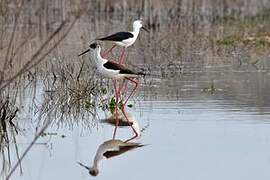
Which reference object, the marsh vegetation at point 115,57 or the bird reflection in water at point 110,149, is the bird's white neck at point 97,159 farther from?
the marsh vegetation at point 115,57

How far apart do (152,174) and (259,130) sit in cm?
188

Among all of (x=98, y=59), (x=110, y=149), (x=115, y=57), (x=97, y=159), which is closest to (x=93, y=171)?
(x=97, y=159)

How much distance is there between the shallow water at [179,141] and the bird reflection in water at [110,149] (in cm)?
6

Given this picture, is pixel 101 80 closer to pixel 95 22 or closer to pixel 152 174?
pixel 152 174

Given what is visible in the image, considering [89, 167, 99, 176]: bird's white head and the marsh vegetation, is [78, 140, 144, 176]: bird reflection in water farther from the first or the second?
the marsh vegetation

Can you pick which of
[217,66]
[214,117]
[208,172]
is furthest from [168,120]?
[217,66]

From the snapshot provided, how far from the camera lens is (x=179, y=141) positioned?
7.20 meters

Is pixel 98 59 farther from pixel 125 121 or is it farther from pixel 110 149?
pixel 110 149

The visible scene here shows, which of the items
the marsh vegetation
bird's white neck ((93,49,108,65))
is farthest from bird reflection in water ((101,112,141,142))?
bird's white neck ((93,49,108,65))

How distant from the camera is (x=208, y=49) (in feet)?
50.9

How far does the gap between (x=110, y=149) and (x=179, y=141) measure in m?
0.63

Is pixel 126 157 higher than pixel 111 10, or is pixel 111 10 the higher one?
pixel 111 10

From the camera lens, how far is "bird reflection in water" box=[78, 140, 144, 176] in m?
6.45

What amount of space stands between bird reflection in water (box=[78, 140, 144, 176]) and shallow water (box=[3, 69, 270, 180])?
6cm
